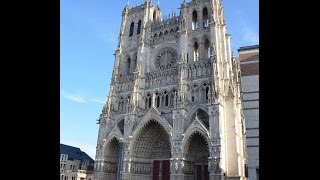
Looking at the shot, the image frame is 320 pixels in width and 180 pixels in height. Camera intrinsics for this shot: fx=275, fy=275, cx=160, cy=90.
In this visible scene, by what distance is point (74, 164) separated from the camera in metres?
45.0

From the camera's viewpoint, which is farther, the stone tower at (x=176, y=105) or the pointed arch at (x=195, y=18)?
the pointed arch at (x=195, y=18)

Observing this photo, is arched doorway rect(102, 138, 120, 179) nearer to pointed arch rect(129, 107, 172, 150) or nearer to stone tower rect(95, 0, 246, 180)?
stone tower rect(95, 0, 246, 180)

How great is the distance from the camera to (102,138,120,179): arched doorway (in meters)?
29.9

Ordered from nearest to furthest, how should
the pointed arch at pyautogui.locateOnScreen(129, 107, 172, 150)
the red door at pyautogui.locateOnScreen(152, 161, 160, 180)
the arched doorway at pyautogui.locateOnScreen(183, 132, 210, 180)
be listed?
the arched doorway at pyautogui.locateOnScreen(183, 132, 210, 180)
the pointed arch at pyautogui.locateOnScreen(129, 107, 172, 150)
the red door at pyautogui.locateOnScreen(152, 161, 160, 180)

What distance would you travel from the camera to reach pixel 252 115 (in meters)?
17.1

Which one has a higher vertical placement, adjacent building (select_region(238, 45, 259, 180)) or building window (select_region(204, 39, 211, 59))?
building window (select_region(204, 39, 211, 59))

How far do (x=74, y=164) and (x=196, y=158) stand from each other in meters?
26.1

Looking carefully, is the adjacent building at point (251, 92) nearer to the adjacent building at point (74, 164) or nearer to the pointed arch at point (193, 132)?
the pointed arch at point (193, 132)

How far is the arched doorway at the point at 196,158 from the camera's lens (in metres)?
25.6

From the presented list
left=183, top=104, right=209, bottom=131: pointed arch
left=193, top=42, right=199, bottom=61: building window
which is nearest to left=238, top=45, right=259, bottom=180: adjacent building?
left=183, top=104, right=209, bottom=131: pointed arch

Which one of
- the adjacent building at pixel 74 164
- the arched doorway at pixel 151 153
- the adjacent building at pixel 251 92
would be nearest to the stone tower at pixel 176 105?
the arched doorway at pixel 151 153

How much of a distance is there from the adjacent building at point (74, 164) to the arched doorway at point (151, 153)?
16.0 meters
